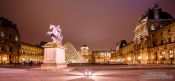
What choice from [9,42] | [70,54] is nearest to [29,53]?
[9,42]

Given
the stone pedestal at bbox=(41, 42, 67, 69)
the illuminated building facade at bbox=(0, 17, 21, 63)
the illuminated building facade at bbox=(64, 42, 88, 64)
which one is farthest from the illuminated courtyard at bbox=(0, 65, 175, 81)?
the illuminated building facade at bbox=(0, 17, 21, 63)

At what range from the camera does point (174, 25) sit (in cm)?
6625

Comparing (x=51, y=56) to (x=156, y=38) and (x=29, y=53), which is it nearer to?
(x=156, y=38)

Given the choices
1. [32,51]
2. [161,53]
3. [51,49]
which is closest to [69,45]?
[161,53]

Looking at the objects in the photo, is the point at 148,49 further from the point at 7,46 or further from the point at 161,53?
the point at 7,46

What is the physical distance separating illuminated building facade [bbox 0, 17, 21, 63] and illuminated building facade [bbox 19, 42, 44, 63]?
11.2 meters

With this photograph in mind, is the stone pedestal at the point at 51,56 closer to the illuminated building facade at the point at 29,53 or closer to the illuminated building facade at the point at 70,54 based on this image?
the illuminated building facade at the point at 70,54

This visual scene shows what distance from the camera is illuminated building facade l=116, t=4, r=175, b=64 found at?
70.2 metres

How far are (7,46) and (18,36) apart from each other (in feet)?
33.5

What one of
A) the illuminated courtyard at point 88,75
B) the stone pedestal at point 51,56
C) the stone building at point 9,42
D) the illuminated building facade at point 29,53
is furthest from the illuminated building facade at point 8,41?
the illuminated courtyard at point 88,75

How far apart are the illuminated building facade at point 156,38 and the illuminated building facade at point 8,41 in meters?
47.8

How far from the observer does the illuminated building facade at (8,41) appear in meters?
98.1

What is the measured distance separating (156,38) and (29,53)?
73.2 m

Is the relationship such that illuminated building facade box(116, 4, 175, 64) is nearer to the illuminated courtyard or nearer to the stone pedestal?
the stone pedestal
